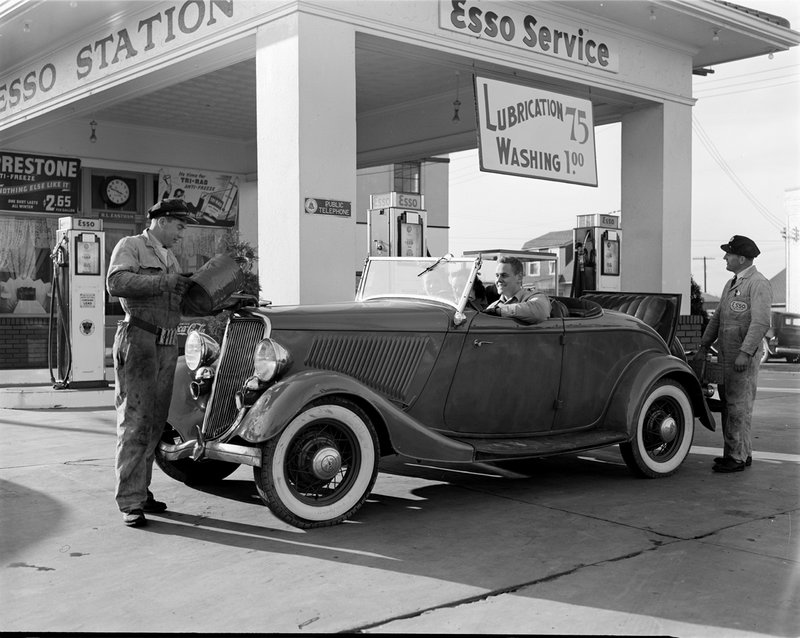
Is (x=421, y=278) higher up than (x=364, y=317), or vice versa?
(x=421, y=278)

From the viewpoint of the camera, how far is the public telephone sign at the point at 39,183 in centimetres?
1430

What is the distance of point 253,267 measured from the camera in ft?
48.2

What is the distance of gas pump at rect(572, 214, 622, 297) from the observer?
13438 millimetres

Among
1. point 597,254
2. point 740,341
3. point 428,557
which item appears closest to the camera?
point 428,557

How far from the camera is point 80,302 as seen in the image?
11.0 m

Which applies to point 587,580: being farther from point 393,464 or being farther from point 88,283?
point 88,283

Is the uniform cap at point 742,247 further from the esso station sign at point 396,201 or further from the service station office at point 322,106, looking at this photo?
the esso station sign at point 396,201

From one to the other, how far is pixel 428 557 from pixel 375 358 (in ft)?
4.53

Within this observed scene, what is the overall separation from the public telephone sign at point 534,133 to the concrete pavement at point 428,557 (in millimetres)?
4307

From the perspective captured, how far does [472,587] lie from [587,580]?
20.6 inches

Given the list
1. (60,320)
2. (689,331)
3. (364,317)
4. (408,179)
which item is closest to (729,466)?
(364,317)

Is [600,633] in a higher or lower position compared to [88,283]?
lower

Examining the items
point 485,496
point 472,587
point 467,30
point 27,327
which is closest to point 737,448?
point 485,496

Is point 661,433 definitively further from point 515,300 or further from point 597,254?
point 597,254
